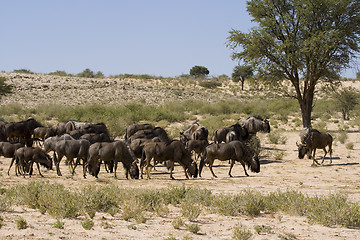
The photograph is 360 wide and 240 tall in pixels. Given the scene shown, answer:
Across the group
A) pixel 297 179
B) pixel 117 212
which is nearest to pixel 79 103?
pixel 297 179

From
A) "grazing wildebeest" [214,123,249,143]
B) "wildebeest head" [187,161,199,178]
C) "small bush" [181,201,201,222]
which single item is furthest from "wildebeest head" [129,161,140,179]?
"small bush" [181,201,201,222]

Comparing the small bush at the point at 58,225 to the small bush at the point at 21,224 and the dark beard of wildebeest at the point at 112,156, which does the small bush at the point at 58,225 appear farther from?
the dark beard of wildebeest at the point at 112,156

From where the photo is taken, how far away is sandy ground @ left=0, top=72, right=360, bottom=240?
8.62m

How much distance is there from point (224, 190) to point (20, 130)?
49.3 feet

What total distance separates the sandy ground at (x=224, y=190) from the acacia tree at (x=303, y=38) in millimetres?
5156

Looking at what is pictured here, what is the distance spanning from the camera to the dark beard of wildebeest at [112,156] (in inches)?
647

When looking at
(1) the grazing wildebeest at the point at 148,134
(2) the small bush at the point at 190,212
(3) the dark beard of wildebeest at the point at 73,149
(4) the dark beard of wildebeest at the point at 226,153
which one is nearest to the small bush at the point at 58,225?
(2) the small bush at the point at 190,212

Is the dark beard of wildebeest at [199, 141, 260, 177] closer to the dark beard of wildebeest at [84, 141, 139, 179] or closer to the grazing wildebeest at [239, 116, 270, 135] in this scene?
the dark beard of wildebeest at [84, 141, 139, 179]

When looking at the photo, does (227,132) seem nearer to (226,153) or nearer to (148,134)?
(148,134)

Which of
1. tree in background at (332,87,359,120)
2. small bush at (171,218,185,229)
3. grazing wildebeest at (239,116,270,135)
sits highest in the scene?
tree in background at (332,87,359,120)

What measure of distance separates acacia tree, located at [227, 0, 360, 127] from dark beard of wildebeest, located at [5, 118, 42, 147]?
546 inches

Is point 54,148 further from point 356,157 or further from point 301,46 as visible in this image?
point 301,46

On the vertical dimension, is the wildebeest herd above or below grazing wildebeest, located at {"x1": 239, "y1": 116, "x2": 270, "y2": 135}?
below

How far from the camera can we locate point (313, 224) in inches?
379
